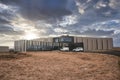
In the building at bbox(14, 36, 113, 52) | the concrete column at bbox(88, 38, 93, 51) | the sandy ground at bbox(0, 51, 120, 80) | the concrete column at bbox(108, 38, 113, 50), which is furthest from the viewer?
the concrete column at bbox(108, 38, 113, 50)

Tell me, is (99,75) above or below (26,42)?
below

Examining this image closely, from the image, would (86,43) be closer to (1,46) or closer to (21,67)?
(1,46)

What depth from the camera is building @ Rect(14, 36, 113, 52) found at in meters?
61.2

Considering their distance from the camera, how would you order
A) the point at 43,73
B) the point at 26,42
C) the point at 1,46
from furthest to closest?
the point at 1,46, the point at 26,42, the point at 43,73

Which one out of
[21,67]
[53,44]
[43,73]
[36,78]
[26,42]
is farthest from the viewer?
[53,44]

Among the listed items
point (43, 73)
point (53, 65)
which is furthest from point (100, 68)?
point (43, 73)

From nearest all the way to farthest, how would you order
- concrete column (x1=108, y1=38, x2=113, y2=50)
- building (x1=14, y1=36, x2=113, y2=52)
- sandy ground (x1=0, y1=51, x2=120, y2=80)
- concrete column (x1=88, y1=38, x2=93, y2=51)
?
1. sandy ground (x1=0, y1=51, x2=120, y2=80)
2. building (x1=14, y1=36, x2=113, y2=52)
3. concrete column (x1=88, y1=38, x2=93, y2=51)
4. concrete column (x1=108, y1=38, x2=113, y2=50)

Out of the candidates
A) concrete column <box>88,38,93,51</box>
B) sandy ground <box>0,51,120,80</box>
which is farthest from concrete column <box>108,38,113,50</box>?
sandy ground <box>0,51,120,80</box>

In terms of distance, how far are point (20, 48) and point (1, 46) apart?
31.6 feet

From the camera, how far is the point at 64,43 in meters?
83.3

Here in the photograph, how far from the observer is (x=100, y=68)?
22.5 metres

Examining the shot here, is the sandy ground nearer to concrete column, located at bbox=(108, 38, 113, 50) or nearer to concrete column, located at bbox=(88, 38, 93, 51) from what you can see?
concrete column, located at bbox=(88, 38, 93, 51)

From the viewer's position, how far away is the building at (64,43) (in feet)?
201

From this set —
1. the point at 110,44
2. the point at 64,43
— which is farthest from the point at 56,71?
the point at 110,44
